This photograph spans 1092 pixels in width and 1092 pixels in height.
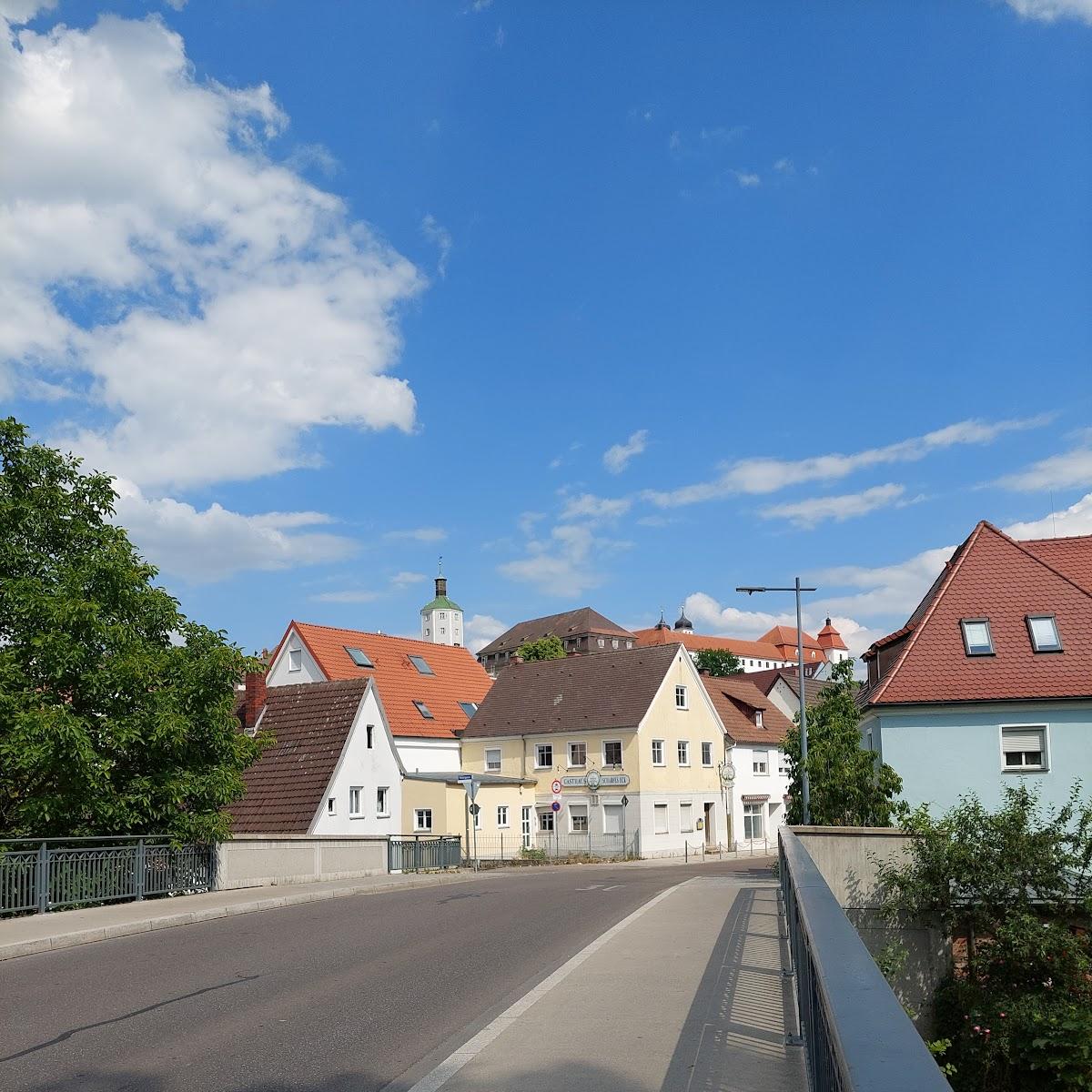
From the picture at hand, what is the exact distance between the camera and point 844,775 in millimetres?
26594

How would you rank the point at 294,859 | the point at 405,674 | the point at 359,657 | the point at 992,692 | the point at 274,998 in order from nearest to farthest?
the point at 274,998
the point at 294,859
the point at 992,692
the point at 359,657
the point at 405,674

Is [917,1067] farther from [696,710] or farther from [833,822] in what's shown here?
[696,710]

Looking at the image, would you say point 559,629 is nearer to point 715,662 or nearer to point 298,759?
point 715,662

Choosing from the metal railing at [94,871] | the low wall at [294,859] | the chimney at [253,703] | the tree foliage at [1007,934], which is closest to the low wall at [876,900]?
the tree foliage at [1007,934]

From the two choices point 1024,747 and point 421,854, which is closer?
point 1024,747

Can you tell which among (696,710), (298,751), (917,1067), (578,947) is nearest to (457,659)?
(696,710)

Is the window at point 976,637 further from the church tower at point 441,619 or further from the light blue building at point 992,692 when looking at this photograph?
the church tower at point 441,619

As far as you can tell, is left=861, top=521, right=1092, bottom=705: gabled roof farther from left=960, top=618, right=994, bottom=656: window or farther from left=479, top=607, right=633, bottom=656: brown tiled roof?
left=479, top=607, right=633, bottom=656: brown tiled roof

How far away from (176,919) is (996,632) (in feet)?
73.7

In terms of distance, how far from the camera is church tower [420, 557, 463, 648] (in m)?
144

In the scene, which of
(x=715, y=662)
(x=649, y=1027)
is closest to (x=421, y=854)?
(x=649, y=1027)

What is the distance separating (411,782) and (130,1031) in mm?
36656

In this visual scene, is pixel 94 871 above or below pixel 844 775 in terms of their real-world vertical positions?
below

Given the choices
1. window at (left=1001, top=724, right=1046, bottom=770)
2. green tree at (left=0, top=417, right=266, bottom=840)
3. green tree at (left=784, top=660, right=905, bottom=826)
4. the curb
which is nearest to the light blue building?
window at (left=1001, top=724, right=1046, bottom=770)
